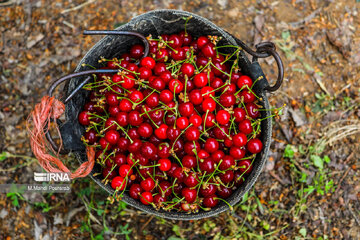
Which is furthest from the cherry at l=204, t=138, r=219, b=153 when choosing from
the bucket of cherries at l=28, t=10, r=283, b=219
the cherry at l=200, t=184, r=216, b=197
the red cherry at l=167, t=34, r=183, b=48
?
the red cherry at l=167, t=34, r=183, b=48

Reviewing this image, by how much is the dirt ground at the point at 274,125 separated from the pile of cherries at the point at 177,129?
33.5 inches

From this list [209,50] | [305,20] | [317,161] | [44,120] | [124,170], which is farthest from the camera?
[305,20]

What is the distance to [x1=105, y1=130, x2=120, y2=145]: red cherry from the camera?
2.01 m

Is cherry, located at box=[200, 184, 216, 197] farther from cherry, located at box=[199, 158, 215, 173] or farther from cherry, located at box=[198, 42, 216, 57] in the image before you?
cherry, located at box=[198, 42, 216, 57]

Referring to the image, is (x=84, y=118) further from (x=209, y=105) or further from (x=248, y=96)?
(x=248, y=96)

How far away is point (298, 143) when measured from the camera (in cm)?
291

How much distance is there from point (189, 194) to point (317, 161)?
57.4 inches

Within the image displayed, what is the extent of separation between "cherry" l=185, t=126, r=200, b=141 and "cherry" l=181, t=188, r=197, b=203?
0.32m

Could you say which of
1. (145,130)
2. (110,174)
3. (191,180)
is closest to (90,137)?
(110,174)

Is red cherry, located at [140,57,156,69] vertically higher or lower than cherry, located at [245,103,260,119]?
higher

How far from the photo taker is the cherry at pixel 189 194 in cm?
198

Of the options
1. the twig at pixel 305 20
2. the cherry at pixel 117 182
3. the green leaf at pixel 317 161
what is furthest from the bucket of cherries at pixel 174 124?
the twig at pixel 305 20

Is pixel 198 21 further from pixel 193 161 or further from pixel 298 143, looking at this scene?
pixel 298 143

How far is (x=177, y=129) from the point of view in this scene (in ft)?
6.40
